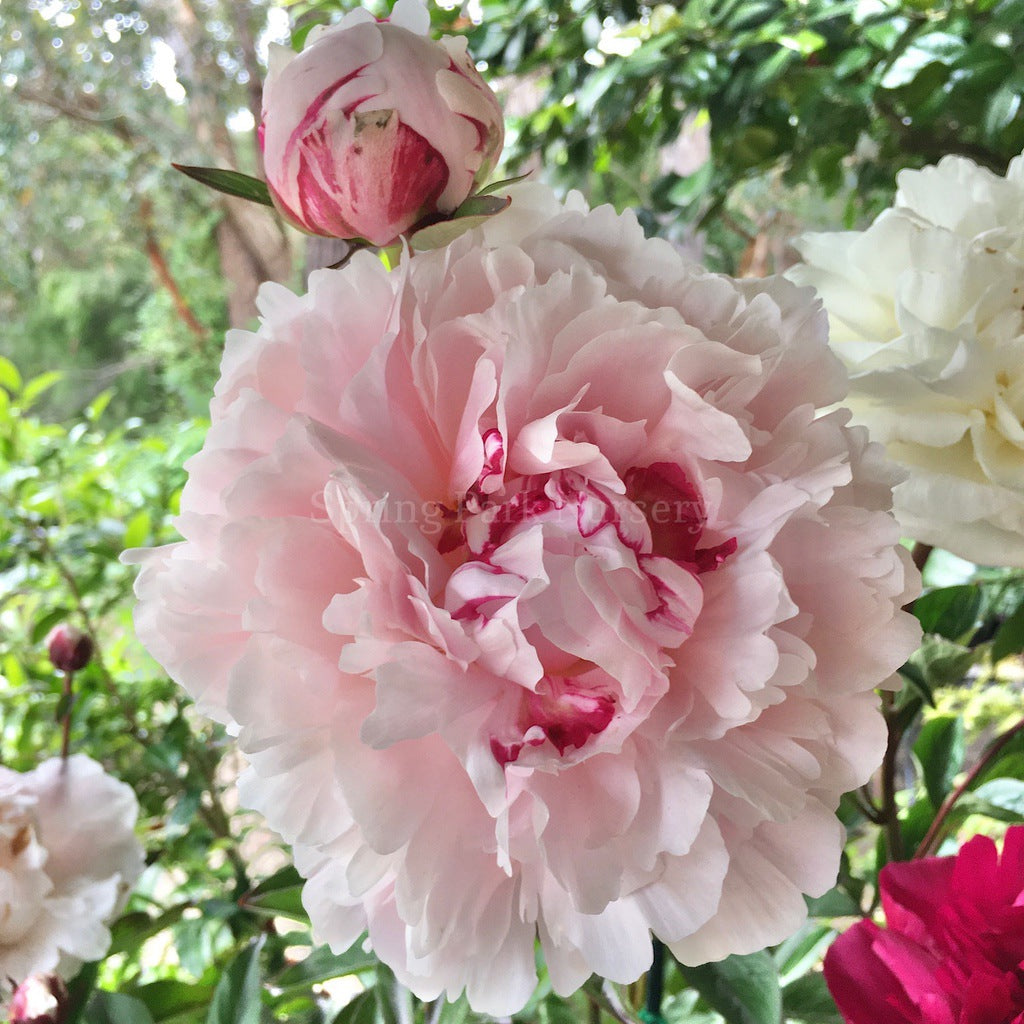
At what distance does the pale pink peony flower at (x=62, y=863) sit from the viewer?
14.2 inches

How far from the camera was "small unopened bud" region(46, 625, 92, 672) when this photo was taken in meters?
0.41

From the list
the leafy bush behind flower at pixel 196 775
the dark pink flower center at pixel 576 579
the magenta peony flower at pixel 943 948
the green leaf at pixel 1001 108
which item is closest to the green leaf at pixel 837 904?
the leafy bush behind flower at pixel 196 775

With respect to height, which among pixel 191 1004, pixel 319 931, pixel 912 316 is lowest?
pixel 191 1004

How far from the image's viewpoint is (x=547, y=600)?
0.65 feet

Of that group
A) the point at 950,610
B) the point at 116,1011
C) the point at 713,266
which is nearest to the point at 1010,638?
the point at 950,610

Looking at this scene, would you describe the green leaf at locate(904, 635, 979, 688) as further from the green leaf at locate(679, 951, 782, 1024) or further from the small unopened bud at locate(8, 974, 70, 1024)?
the small unopened bud at locate(8, 974, 70, 1024)

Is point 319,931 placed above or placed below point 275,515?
below

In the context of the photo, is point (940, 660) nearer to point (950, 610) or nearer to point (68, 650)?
point (950, 610)

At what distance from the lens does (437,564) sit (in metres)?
0.21

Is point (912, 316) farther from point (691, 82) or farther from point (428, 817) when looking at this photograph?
point (691, 82)

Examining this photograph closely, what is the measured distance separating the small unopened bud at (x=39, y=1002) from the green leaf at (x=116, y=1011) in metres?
0.01

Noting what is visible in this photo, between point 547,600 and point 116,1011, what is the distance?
0.92ft

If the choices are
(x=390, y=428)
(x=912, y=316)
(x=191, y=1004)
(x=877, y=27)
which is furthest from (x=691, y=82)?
(x=191, y=1004)

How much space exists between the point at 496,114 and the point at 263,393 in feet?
0.32
